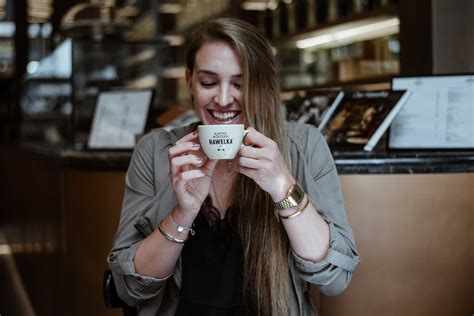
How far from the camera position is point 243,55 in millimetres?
1614

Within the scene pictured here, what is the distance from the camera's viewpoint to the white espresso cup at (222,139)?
1389 millimetres

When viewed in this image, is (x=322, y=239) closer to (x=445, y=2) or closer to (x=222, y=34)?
(x=222, y=34)

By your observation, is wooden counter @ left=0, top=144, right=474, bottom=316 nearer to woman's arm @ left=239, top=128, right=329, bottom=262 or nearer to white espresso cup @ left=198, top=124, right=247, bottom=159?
woman's arm @ left=239, top=128, right=329, bottom=262

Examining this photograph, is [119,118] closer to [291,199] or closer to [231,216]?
[231,216]

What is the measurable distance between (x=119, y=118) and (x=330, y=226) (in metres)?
2.13

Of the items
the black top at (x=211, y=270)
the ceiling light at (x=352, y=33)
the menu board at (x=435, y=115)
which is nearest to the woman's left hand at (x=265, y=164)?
the black top at (x=211, y=270)

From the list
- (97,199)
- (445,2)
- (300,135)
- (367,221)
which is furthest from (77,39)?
(300,135)

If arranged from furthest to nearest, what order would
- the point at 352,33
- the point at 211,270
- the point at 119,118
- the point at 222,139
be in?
the point at 352,33
the point at 119,118
the point at 211,270
the point at 222,139

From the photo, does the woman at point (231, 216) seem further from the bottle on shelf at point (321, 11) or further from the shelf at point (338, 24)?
the bottle on shelf at point (321, 11)

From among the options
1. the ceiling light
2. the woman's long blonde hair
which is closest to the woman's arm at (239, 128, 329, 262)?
the woman's long blonde hair

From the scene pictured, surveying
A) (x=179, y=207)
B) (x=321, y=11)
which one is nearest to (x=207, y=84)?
(x=179, y=207)

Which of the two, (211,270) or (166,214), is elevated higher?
(166,214)

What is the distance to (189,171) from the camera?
1.48 m

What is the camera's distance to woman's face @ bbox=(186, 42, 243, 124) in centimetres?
163
